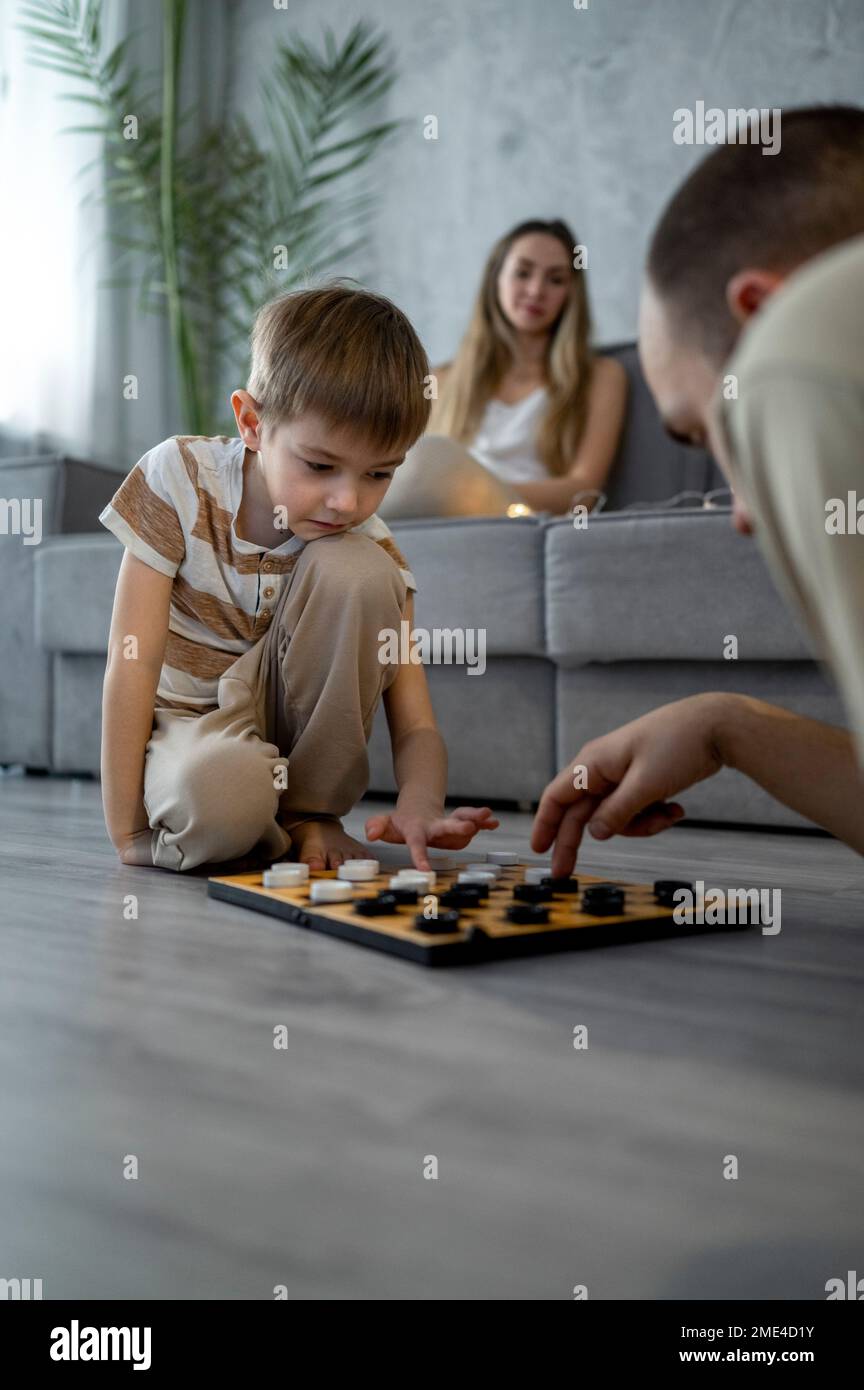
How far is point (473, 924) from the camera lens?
94 centimetres

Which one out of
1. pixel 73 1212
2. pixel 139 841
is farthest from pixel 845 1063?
pixel 139 841

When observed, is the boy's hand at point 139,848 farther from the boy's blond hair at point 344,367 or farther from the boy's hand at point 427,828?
the boy's blond hair at point 344,367

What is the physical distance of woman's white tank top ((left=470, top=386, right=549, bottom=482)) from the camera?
2.67 m

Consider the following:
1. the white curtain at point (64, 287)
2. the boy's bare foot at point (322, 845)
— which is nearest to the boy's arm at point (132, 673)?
the boy's bare foot at point (322, 845)

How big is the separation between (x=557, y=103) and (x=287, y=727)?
2366 millimetres

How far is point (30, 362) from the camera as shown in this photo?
339 cm

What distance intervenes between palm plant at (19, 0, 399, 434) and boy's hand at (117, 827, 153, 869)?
2189mm

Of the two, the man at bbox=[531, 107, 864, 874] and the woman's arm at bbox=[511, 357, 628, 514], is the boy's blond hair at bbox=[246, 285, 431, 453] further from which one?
the woman's arm at bbox=[511, 357, 628, 514]

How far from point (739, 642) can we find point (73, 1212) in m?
1.31

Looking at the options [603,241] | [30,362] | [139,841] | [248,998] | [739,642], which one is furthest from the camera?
[30,362]

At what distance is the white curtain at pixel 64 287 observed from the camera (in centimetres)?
334

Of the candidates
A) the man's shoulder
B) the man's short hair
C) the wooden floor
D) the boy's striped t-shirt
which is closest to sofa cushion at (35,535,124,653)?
the boy's striped t-shirt
